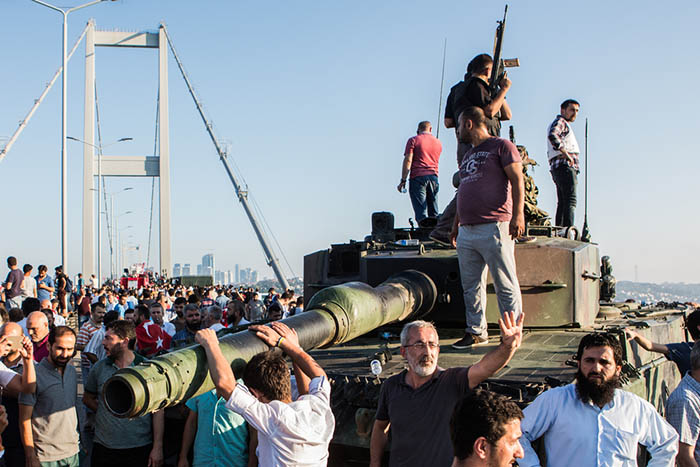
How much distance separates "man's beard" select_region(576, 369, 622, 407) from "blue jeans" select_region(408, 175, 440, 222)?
19.8 feet

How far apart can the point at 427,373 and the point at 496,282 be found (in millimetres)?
1861

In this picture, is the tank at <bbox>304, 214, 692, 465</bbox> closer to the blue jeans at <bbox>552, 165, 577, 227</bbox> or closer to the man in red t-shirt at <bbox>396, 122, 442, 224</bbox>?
the blue jeans at <bbox>552, 165, 577, 227</bbox>

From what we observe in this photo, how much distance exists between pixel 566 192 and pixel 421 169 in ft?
6.28

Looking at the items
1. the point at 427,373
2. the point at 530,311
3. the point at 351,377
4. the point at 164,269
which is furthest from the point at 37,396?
the point at 164,269

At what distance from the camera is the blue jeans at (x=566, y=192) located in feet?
31.6

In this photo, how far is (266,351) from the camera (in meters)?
4.11

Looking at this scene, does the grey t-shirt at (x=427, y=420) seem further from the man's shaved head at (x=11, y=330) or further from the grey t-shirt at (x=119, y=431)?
the man's shaved head at (x=11, y=330)

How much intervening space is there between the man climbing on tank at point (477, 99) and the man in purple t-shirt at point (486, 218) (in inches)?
28.8

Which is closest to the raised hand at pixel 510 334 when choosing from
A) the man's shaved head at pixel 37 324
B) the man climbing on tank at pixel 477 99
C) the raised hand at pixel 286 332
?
the raised hand at pixel 286 332

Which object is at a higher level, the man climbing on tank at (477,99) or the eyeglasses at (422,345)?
the man climbing on tank at (477,99)

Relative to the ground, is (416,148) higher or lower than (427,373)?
higher

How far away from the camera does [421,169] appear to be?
Answer: 1003cm

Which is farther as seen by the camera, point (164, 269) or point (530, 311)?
point (164, 269)

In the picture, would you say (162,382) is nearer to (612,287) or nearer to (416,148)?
(416,148)
